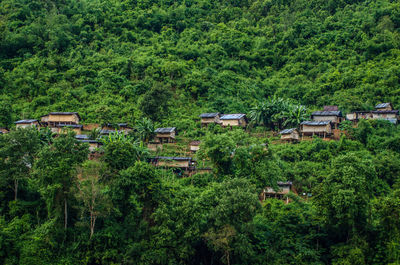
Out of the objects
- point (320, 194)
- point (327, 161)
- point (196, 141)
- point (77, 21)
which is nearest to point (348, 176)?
point (320, 194)

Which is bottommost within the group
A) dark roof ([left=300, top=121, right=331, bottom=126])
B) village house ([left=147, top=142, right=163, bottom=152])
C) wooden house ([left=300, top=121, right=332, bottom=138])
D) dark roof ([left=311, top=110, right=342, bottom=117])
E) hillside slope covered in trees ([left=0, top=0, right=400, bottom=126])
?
village house ([left=147, top=142, right=163, bottom=152])

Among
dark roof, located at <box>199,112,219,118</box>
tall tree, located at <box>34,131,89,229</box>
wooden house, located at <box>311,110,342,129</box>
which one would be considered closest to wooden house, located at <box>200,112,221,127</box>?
dark roof, located at <box>199,112,219,118</box>

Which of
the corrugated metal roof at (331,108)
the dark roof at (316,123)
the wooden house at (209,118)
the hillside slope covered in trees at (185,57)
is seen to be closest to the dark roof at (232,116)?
the wooden house at (209,118)

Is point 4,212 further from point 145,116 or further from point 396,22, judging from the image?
point 396,22

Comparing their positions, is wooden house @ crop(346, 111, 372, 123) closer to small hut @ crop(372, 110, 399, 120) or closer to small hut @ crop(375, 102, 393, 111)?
small hut @ crop(372, 110, 399, 120)

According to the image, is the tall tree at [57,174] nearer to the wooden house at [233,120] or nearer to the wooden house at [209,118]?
the wooden house at [209,118]

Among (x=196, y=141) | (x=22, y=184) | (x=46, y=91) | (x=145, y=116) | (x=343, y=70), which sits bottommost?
→ (x=22, y=184)
